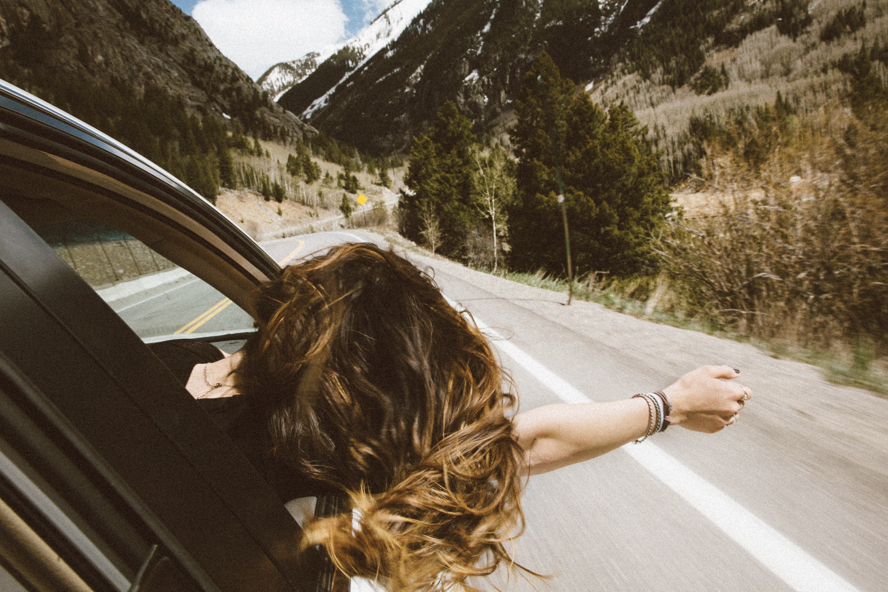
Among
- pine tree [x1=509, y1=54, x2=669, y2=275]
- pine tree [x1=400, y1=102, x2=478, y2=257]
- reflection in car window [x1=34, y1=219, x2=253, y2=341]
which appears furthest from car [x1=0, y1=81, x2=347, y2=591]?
pine tree [x1=400, y1=102, x2=478, y2=257]

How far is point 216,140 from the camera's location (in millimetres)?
66125

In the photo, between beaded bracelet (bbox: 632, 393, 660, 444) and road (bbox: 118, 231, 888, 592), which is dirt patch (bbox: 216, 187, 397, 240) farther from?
beaded bracelet (bbox: 632, 393, 660, 444)

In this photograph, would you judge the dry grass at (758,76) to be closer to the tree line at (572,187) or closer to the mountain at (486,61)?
the tree line at (572,187)

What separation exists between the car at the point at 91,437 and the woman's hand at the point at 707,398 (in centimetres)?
126

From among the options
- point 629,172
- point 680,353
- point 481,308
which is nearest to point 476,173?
point 629,172

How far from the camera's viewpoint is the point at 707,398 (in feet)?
4.61

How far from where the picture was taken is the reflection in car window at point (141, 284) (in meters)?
1.00

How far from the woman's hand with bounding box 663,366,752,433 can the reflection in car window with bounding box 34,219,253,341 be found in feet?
5.81

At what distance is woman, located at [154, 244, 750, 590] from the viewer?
3.08ft

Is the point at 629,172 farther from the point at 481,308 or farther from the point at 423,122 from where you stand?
the point at 423,122

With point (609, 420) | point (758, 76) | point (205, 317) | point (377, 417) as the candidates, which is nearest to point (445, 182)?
point (205, 317)

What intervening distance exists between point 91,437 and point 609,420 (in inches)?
51.3

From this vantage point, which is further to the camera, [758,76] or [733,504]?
[758,76]

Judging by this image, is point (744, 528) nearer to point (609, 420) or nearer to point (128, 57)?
point (609, 420)
